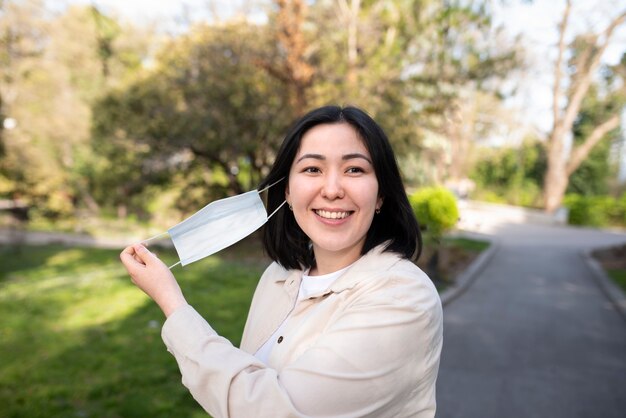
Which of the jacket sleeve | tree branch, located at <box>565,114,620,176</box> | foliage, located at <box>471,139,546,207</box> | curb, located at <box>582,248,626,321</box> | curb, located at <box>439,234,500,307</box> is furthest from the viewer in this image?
foliage, located at <box>471,139,546,207</box>

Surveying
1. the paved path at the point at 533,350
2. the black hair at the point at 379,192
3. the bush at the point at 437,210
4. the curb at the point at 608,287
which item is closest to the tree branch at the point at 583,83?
the curb at the point at 608,287

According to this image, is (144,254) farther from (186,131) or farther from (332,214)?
(186,131)

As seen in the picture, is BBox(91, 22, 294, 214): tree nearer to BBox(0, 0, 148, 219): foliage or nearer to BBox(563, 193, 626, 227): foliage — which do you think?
BBox(0, 0, 148, 219): foliage

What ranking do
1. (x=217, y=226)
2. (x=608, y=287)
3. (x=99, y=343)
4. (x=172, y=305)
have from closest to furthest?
(x=172, y=305) < (x=217, y=226) < (x=99, y=343) < (x=608, y=287)

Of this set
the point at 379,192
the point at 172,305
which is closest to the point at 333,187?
the point at 379,192

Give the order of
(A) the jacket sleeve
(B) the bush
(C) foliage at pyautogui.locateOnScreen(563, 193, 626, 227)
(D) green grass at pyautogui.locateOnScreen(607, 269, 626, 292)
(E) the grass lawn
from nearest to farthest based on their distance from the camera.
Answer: (A) the jacket sleeve, (E) the grass lawn, (B) the bush, (D) green grass at pyautogui.locateOnScreen(607, 269, 626, 292), (C) foliage at pyautogui.locateOnScreen(563, 193, 626, 227)

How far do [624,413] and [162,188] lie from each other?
1203cm

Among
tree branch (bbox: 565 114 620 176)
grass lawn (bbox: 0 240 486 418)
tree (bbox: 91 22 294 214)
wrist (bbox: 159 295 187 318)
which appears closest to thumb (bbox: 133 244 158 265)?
wrist (bbox: 159 295 187 318)

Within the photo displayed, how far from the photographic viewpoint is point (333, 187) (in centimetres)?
134

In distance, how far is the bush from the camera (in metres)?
6.20

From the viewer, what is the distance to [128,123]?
12.0 m

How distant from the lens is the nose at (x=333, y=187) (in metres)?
1.34

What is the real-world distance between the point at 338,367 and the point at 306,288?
1.66 feet

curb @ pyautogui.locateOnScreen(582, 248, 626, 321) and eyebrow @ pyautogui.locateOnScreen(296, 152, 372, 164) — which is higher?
eyebrow @ pyautogui.locateOnScreen(296, 152, 372, 164)
